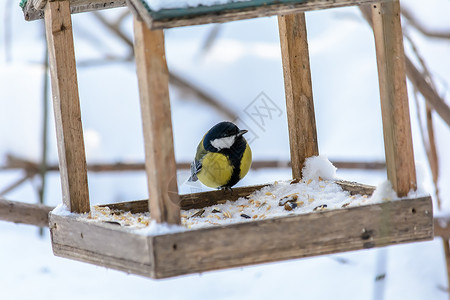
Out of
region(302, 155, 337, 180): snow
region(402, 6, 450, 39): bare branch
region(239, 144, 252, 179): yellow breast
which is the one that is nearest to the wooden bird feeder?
A: region(302, 155, 337, 180): snow

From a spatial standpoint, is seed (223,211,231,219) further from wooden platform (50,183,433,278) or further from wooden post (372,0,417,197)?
wooden post (372,0,417,197)

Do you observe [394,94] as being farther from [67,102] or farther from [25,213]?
[25,213]

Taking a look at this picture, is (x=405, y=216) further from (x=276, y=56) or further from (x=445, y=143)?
(x=276, y=56)

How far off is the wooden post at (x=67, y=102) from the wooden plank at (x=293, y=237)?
0.64 meters

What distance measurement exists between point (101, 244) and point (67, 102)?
0.58 metres

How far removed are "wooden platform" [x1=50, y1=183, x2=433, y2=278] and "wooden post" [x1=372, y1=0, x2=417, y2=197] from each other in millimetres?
96

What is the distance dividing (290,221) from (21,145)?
3790 mm

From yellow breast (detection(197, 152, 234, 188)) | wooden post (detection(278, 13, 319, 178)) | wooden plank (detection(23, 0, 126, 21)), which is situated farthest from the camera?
yellow breast (detection(197, 152, 234, 188))

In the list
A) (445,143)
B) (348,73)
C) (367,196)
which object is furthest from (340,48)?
(367,196)

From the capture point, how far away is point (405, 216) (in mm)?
1885

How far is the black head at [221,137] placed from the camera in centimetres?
272

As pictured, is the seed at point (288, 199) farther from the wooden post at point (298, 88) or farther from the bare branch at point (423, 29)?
the bare branch at point (423, 29)

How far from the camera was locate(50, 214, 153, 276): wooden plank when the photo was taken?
1782 mm

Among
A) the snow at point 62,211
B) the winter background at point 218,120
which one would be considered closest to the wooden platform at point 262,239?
the snow at point 62,211
